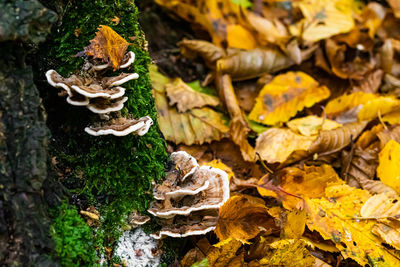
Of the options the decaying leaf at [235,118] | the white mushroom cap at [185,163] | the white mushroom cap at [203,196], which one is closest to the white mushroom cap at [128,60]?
the white mushroom cap at [185,163]

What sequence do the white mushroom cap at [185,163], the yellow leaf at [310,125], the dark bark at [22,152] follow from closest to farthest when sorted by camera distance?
the dark bark at [22,152]
the white mushroom cap at [185,163]
the yellow leaf at [310,125]

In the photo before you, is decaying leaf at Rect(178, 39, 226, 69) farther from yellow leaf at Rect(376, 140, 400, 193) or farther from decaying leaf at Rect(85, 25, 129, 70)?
decaying leaf at Rect(85, 25, 129, 70)

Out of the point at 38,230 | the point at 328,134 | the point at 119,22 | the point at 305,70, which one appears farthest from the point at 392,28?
the point at 38,230

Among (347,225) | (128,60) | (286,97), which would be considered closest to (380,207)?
(347,225)

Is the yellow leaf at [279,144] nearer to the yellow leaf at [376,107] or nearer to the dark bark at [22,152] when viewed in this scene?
the yellow leaf at [376,107]

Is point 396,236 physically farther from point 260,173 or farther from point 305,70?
point 305,70

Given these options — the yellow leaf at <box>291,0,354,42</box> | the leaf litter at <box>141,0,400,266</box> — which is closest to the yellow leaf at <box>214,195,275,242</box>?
the leaf litter at <box>141,0,400,266</box>
